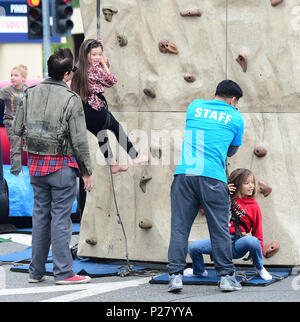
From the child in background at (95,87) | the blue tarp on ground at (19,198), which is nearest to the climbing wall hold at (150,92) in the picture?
the child in background at (95,87)

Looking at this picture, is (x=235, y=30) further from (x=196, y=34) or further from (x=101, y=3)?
(x=101, y=3)

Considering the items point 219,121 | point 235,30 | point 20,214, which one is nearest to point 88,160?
point 219,121

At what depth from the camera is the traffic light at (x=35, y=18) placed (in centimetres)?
1571

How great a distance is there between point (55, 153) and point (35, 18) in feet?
27.6

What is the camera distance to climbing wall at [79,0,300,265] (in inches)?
333

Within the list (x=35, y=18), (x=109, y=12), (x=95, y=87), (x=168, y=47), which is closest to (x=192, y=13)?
(x=168, y=47)

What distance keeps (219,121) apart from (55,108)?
4.66 feet

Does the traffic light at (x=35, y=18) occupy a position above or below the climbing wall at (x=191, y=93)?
above

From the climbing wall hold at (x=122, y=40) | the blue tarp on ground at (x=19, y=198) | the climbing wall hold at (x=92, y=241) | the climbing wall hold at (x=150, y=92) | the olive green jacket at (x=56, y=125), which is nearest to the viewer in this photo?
the olive green jacket at (x=56, y=125)

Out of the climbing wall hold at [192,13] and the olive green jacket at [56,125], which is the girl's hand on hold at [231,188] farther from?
the climbing wall hold at [192,13]

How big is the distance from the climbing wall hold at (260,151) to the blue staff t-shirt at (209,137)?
2.80 ft

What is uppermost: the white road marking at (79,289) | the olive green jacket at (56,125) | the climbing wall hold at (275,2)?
the climbing wall hold at (275,2)

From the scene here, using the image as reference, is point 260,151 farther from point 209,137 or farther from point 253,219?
point 209,137
